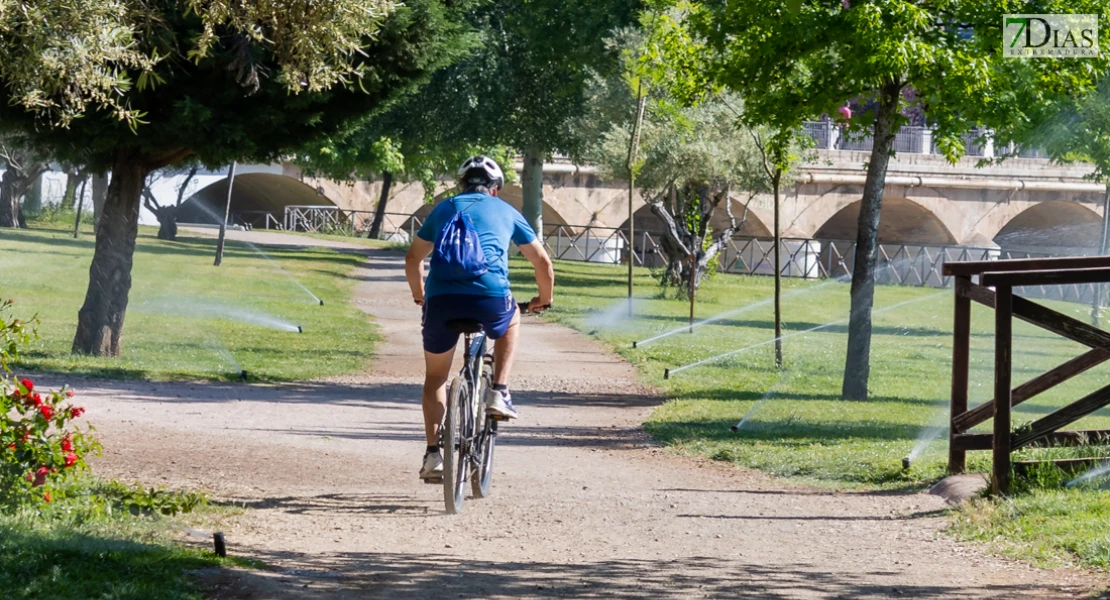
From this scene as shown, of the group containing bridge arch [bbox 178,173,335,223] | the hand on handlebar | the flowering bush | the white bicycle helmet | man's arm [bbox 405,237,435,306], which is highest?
bridge arch [bbox 178,173,335,223]

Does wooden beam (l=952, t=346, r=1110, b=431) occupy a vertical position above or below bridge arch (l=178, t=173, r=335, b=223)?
below

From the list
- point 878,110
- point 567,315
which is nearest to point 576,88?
point 567,315

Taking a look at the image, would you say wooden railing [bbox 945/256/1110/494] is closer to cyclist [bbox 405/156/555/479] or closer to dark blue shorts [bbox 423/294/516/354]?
cyclist [bbox 405/156/555/479]

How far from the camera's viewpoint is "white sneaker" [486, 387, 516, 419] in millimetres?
7445

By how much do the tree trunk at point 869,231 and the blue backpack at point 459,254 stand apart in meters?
6.87

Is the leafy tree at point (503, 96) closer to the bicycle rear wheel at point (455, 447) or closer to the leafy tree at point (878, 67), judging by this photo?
the leafy tree at point (878, 67)

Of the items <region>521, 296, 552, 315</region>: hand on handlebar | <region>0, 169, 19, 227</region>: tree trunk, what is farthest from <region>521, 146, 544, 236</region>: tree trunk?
<region>521, 296, 552, 315</region>: hand on handlebar

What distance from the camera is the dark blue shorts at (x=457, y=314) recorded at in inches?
276

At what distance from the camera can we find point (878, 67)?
457 inches

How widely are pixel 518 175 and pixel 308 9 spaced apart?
4630cm

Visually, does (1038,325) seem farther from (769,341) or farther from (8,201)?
(8,201)

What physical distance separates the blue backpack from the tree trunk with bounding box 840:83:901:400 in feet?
22.5

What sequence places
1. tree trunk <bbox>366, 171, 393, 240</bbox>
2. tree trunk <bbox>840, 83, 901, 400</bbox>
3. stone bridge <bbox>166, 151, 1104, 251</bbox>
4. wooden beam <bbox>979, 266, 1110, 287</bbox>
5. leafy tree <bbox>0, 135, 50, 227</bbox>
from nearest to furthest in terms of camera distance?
wooden beam <bbox>979, 266, 1110, 287</bbox>
tree trunk <bbox>840, 83, 901, 400</bbox>
leafy tree <bbox>0, 135, 50, 227</bbox>
tree trunk <bbox>366, 171, 393, 240</bbox>
stone bridge <bbox>166, 151, 1104, 251</bbox>

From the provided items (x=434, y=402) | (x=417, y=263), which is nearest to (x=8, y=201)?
(x=417, y=263)
